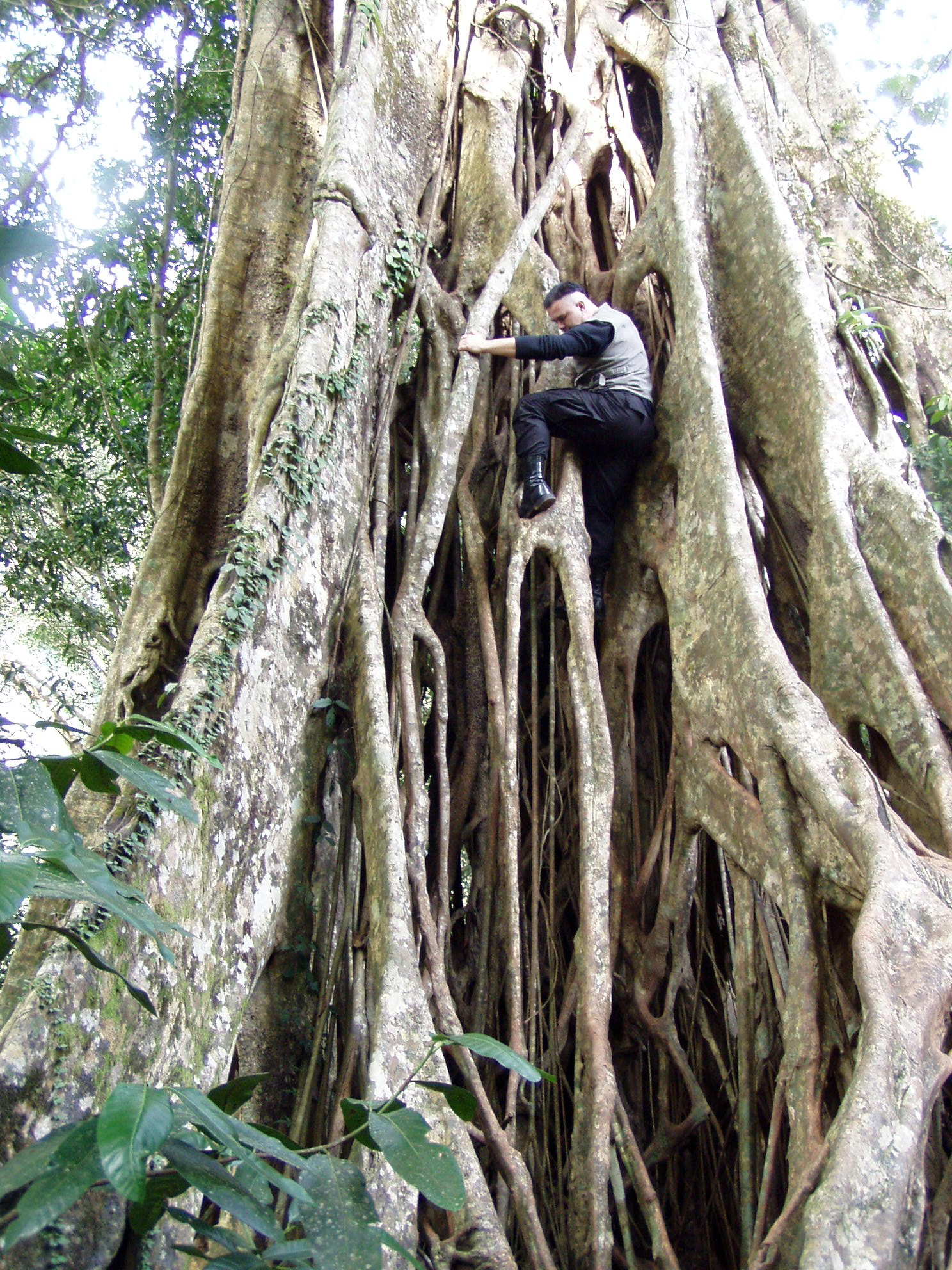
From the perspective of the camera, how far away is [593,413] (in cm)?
337

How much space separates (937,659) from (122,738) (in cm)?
213

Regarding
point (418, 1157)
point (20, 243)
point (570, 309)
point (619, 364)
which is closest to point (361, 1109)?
point (418, 1157)

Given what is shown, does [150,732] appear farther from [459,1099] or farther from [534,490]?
[534,490]

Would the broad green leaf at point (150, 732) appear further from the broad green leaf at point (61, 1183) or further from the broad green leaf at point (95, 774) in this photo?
the broad green leaf at point (61, 1183)

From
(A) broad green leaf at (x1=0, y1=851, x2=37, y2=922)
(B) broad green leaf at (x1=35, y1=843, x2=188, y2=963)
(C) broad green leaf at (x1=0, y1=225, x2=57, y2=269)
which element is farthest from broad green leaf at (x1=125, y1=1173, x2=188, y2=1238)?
(C) broad green leaf at (x1=0, y1=225, x2=57, y2=269)

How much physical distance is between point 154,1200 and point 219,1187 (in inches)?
4.9

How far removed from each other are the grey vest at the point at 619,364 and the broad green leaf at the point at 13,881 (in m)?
2.89

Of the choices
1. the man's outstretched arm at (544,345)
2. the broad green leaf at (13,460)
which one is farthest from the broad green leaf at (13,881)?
the man's outstretched arm at (544,345)

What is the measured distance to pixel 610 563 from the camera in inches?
140

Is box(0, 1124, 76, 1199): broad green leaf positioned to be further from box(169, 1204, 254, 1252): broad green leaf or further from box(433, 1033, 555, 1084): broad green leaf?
box(433, 1033, 555, 1084): broad green leaf

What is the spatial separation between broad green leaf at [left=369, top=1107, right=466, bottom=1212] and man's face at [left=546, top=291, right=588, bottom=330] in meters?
3.02

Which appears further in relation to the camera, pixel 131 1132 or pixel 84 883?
pixel 84 883

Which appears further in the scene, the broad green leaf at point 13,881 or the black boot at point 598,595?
the black boot at point 598,595

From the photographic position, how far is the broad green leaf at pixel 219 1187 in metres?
0.92
